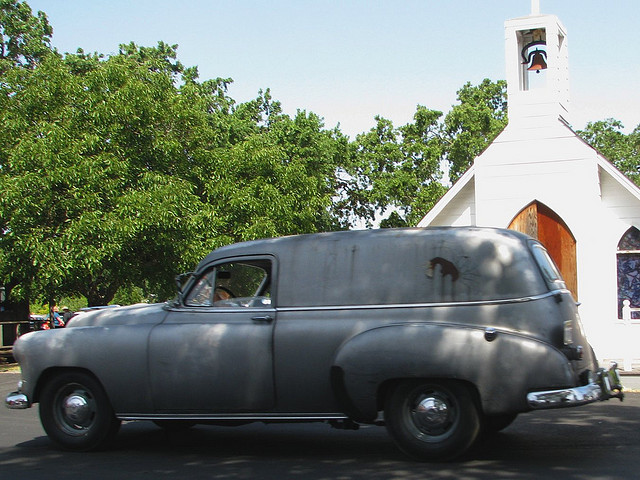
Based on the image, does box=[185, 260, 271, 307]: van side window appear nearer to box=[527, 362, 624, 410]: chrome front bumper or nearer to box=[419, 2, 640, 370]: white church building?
box=[527, 362, 624, 410]: chrome front bumper

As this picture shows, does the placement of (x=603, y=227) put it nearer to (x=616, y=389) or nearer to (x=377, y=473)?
(x=616, y=389)

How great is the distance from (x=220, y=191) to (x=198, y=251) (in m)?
4.05

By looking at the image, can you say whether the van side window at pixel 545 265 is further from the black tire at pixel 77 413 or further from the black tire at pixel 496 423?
the black tire at pixel 77 413

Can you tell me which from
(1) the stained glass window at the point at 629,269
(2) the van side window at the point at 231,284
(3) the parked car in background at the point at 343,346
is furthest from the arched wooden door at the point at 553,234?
(2) the van side window at the point at 231,284

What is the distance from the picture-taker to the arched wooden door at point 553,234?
1984cm

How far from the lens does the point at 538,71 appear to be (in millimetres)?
20500

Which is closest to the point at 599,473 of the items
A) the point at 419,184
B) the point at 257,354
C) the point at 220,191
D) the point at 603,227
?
the point at 257,354

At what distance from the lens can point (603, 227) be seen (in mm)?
19844

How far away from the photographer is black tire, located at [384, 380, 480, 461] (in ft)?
23.4

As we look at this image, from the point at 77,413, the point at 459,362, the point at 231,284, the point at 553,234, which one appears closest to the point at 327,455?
the point at 459,362

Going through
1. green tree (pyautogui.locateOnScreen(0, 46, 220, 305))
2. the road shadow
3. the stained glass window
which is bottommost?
the road shadow

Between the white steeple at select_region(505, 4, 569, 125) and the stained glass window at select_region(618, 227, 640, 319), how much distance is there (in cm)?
314

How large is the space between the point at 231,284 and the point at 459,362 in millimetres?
2372

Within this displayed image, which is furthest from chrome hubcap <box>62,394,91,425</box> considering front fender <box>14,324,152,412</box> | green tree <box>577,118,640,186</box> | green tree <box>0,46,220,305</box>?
green tree <box>577,118,640,186</box>
